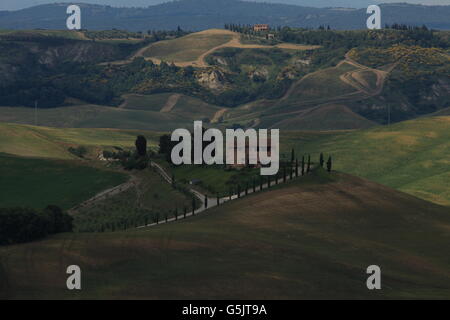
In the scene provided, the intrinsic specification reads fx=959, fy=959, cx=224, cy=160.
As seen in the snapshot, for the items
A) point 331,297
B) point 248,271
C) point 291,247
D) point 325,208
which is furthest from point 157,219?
point 331,297

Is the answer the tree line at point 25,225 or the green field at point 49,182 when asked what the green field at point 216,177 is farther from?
the tree line at point 25,225

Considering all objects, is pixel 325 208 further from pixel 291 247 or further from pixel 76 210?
pixel 76 210

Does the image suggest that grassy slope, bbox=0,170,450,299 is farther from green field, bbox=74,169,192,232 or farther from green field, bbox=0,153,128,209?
green field, bbox=0,153,128,209

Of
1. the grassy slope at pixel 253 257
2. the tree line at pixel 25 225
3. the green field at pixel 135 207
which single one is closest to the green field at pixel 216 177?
the green field at pixel 135 207

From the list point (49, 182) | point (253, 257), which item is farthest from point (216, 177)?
point (253, 257)

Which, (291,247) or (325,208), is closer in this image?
(291,247)
